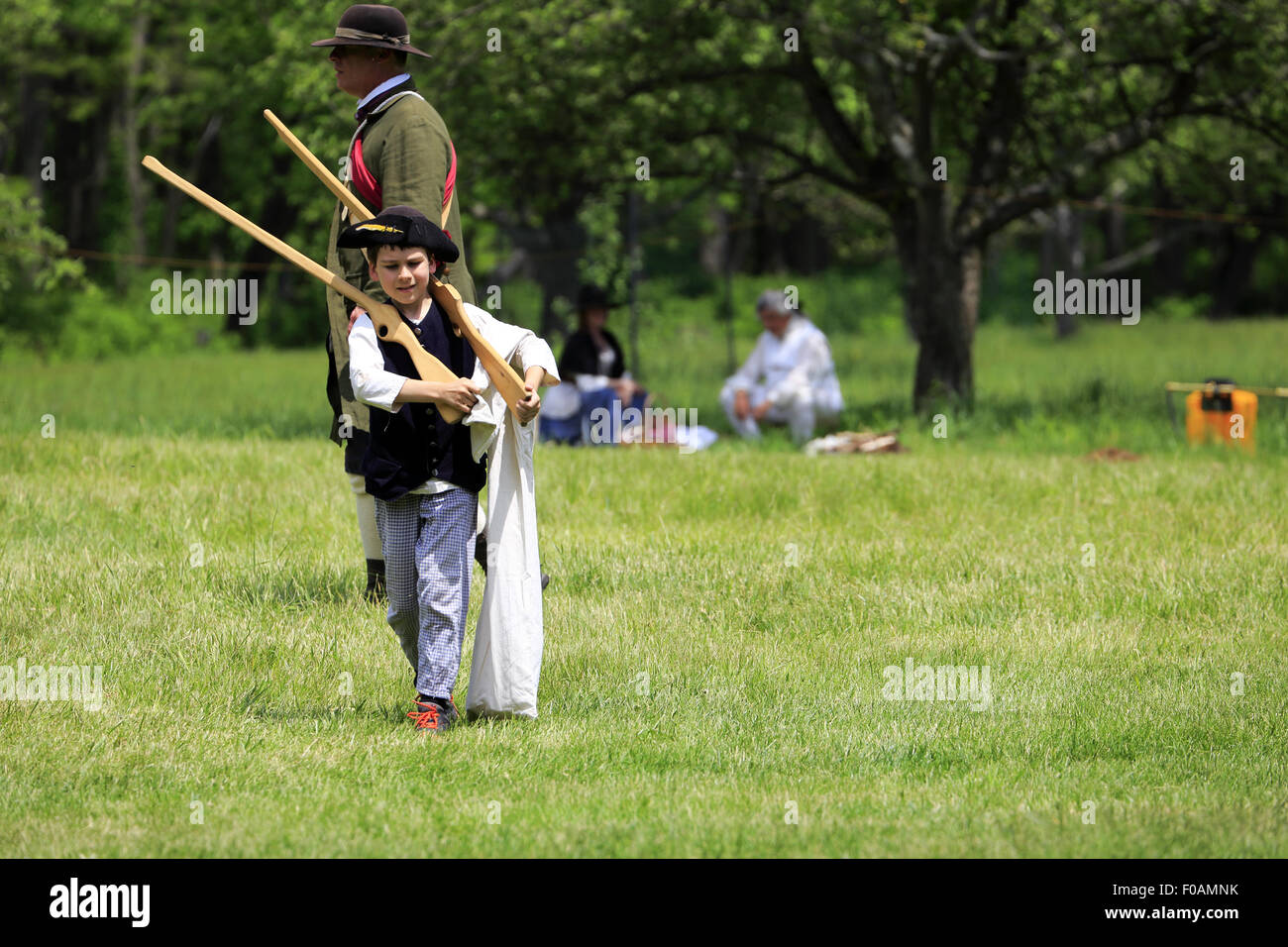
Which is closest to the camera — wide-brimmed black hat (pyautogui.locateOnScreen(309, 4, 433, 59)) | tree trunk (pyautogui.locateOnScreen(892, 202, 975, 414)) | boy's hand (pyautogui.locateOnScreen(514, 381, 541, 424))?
boy's hand (pyautogui.locateOnScreen(514, 381, 541, 424))

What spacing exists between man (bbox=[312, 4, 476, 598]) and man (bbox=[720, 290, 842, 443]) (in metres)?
7.12

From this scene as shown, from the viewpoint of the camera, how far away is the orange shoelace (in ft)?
17.0

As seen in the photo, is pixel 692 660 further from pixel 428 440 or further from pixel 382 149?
pixel 382 149

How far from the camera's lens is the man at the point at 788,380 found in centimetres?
1325

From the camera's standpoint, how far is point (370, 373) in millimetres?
4969

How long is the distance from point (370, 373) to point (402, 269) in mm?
Answer: 347

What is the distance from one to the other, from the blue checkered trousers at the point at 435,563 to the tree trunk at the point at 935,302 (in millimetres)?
9799

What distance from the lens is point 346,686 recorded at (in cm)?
583

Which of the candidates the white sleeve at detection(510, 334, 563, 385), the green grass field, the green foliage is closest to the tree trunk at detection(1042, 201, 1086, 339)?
the green foliage

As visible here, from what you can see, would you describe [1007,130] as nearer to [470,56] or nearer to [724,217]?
[470,56]

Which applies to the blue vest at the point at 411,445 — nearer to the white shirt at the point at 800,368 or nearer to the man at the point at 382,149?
the man at the point at 382,149
